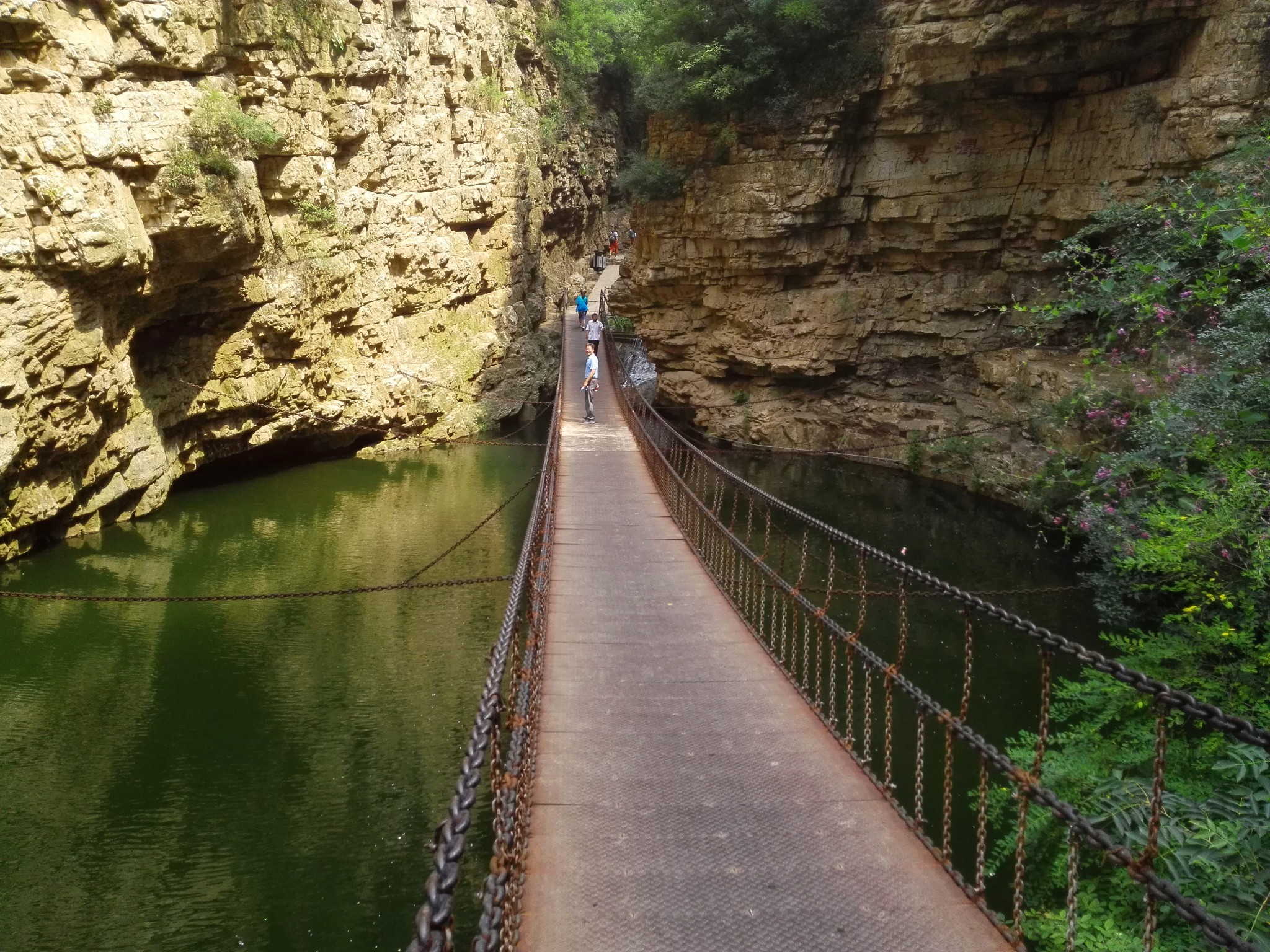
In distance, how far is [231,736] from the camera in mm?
7066

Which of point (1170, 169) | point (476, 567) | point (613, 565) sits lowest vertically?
point (476, 567)

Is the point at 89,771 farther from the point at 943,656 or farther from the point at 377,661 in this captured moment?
the point at 943,656

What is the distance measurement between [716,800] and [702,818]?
157mm

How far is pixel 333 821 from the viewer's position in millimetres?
6031

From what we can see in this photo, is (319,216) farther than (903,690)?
Yes

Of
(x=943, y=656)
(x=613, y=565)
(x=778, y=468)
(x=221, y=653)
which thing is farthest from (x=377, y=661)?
(x=778, y=468)

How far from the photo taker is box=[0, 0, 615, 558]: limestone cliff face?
946cm

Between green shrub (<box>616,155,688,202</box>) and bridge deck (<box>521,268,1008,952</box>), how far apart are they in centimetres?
1356

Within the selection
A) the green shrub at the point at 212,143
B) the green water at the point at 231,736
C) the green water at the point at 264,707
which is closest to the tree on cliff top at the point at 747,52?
the green shrub at the point at 212,143

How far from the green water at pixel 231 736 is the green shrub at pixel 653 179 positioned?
892 centimetres

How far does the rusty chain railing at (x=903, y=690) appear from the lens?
6.95 feet

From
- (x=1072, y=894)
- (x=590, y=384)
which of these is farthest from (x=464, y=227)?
(x=1072, y=894)

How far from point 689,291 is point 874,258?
398cm

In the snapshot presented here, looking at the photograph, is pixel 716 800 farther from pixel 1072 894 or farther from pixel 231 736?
pixel 231 736
